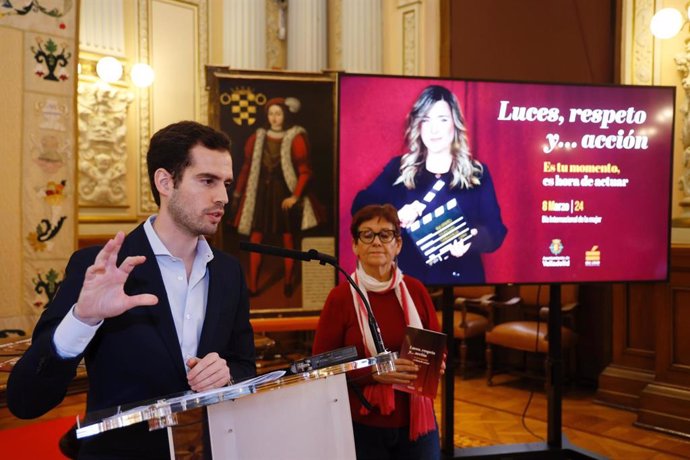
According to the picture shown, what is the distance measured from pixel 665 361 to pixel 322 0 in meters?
4.92

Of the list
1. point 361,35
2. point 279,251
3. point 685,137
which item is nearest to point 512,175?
point 279,251

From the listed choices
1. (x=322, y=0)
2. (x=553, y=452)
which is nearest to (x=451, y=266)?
(x=553, y=452)

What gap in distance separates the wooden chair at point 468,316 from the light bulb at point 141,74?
12.0ft

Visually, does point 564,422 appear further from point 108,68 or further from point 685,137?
point 108,68

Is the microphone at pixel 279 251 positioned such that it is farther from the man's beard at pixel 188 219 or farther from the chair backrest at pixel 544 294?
the chair backrest at pixel 544 294

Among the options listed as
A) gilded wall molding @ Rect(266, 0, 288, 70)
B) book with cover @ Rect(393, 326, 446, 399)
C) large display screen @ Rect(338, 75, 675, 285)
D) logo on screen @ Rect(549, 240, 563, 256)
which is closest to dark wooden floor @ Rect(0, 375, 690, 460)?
large display screen @ Rect(338, 75, 675, 285)

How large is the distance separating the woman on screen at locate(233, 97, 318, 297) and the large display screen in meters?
1.32

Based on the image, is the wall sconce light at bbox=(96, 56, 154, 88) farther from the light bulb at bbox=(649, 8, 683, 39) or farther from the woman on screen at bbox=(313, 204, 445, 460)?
the woman on screen at bbox=(313, 204, 445, 460)

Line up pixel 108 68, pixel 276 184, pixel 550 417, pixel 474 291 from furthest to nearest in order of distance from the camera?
pixel 108 68 → pixel 474 291 → pixel 276 184 → pixel 550 417

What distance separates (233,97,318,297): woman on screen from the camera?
416 centimetres

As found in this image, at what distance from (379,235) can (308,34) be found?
5042 mm

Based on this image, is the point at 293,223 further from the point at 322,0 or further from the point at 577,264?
the point at 322,0

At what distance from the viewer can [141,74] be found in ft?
21.0

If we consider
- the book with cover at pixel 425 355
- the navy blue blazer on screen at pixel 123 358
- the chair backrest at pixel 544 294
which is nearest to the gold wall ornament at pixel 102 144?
the chair backrest at pixel 544 294
